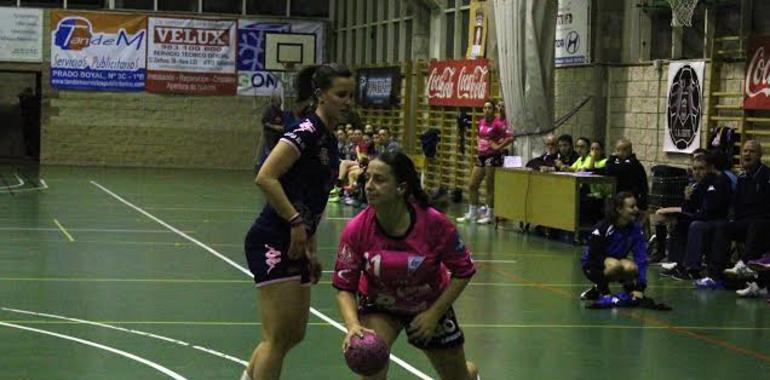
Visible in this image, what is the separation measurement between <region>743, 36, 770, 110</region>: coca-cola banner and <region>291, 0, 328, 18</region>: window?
943 inches

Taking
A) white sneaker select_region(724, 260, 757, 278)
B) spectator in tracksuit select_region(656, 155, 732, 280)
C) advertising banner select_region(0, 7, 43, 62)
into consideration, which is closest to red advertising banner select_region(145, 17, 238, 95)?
advertising banner select_region(0, 7, 43, 62)

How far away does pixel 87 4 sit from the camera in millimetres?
38188

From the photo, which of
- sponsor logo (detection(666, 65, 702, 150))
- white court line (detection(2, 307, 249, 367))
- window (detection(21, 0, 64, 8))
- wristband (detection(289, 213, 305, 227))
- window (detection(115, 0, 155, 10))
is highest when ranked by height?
window (detection(115, 0, 155, 10))

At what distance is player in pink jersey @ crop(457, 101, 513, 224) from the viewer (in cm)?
2166

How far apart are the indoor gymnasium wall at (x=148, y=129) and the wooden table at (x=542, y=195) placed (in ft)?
62.0

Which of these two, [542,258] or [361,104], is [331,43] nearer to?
[361,104]

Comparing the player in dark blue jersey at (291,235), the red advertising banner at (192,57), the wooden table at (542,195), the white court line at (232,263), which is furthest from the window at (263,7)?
the player in dark blue jersey at (291,235)

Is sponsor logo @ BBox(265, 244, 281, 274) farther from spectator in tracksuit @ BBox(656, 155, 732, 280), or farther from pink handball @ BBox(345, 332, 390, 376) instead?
spectator in tracksuit @ BBox(656, 155, 732, 280)

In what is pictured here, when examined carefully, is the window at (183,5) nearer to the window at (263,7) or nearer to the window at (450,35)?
the window at (263,7)

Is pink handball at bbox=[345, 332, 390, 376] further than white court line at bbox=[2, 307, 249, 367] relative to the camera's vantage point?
No

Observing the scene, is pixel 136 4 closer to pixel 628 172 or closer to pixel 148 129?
pixel 148 129

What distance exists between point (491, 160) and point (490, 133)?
1.48 feet

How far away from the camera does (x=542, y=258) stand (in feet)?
54.2

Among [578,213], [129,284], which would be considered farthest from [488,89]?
[129,284]
